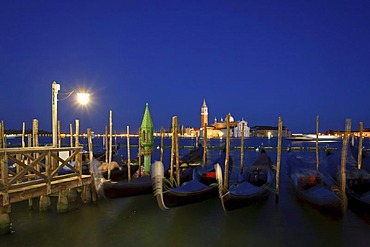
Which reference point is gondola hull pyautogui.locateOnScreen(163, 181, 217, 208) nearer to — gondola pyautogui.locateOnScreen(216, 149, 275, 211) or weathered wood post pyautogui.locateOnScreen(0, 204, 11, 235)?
gondola pyautogui.locateOnScreen(216, 149, 275, 211)

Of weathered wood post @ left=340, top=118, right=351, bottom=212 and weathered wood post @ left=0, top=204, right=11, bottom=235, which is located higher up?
weathered wood post @ left=340, top=118, right=351, bottom=212

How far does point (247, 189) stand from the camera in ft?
29.9

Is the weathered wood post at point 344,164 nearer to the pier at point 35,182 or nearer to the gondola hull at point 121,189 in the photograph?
the gondola hull at point 121,189

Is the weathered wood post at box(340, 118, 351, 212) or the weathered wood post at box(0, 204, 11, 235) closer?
the weathered wood post at box(0, 204, 11, 235)

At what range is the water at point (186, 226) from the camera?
6.72 m

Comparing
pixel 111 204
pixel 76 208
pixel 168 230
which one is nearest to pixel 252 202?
pixel 168 230

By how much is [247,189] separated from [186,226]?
243cm

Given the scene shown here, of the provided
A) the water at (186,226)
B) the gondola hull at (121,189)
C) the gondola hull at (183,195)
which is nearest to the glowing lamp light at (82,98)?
the gondola hull at (121,189)

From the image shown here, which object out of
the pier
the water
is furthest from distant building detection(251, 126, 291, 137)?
the pier

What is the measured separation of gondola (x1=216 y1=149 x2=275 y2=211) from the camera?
25.9 feet

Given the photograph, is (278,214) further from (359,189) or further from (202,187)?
(359,189)

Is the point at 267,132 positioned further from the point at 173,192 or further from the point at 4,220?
the point at 4,220

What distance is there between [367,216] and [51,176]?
338 inches

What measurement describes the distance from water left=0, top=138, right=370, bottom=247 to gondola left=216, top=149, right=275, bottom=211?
450mm
